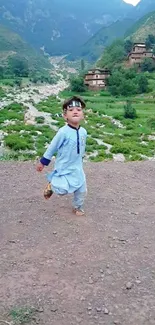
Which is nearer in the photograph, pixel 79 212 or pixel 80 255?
pixel 80 255

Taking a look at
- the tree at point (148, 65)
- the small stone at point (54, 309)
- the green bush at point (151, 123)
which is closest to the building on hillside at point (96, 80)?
the tree at point (148, 65)

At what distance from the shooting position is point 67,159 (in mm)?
5418

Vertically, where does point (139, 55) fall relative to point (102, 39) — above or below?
below

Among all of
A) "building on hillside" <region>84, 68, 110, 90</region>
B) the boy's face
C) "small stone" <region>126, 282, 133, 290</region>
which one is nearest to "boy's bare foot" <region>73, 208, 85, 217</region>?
the boy's face

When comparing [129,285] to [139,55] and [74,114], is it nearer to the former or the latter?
[74,114]

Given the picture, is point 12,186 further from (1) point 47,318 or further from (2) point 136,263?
(1) point 47,318

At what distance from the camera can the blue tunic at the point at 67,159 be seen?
5.36 metres

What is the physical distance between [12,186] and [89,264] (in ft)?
8.73

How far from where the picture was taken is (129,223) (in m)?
5.42

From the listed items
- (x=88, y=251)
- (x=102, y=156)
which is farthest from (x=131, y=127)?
(x=88, y=251)

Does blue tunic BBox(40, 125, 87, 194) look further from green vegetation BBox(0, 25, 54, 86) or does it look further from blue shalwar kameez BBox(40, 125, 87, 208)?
green vegetation BBox(0, 25, 54, 86)

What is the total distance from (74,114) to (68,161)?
595mm

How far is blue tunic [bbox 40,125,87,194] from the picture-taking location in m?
5.36

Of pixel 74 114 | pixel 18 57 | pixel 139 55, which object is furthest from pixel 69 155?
pixel 18 57
